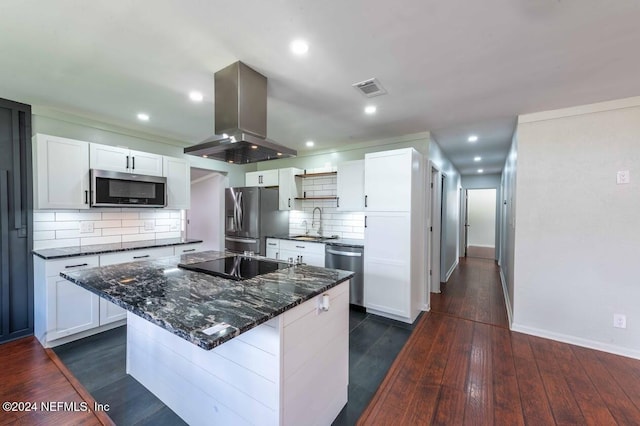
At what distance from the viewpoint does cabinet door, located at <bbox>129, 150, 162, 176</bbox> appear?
10.8ft

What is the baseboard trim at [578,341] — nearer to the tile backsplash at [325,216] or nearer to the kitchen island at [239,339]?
the tile backsplash at [325,216]

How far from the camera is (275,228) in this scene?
463cm

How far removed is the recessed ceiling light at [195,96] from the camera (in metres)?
2.54

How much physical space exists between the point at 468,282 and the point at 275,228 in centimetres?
384

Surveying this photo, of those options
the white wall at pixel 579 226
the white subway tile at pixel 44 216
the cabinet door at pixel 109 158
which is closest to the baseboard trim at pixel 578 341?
the white wall at pixel 579 226

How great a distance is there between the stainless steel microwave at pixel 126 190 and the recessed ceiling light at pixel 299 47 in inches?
103

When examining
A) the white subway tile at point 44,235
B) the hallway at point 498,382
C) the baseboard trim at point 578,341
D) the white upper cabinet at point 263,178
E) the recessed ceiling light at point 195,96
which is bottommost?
the hallway at point 498,382

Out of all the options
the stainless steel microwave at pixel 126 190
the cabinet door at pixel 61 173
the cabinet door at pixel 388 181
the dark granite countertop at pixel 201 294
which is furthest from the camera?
the cabinet door at pixel 388 181

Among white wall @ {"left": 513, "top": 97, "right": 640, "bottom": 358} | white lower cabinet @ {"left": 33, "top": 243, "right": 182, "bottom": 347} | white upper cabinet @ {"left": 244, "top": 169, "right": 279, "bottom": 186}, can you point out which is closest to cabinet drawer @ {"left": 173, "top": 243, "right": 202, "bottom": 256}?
white lower cabinet @ {"left": 33, "top": 243, "right": 182, "bottom": 347}

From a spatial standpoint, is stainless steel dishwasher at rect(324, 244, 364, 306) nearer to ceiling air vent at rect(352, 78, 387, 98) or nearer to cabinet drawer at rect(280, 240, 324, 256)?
cabinet drawer at rect(280, 240, 324, 256)

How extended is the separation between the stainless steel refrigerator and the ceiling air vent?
8.22ft

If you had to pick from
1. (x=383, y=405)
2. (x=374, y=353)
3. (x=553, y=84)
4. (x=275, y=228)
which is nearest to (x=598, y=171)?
(x=553, y=84)

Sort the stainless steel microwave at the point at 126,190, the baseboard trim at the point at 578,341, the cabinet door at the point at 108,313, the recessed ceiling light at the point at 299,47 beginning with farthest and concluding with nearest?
the stainless steel microwave at the point at 126,190 → the cabinet door at the point at 108,313 → the baseboard trim at the point at 578,341 → the recessed ceiling light at the point at 299,47

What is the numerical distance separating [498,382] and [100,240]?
452 cm
